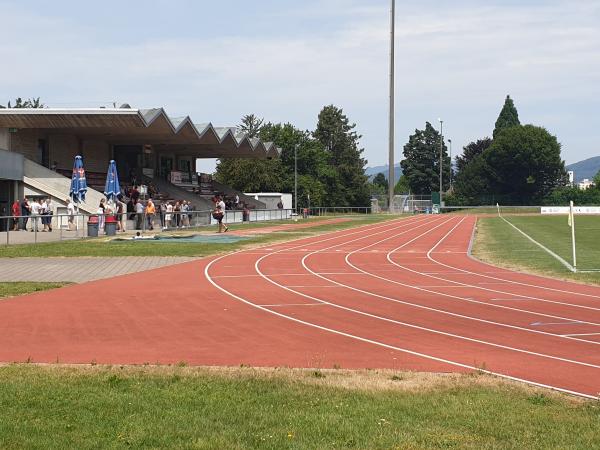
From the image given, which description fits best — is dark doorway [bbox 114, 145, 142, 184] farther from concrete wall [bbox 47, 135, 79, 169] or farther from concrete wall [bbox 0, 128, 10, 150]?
concrete wall [bbox 0, 128, 10, 150]

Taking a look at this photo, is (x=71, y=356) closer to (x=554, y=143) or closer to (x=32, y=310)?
(x=32, y=310)

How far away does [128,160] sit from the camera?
196ft

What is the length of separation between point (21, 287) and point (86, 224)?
711 inches

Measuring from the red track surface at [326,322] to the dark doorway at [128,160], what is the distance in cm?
4023

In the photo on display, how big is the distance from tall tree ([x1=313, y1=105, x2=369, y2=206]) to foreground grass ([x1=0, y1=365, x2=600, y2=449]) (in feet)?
308

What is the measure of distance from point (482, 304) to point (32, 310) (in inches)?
298

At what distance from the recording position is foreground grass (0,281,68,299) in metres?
14.2

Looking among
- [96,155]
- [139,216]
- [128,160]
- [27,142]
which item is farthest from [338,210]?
[139,216]

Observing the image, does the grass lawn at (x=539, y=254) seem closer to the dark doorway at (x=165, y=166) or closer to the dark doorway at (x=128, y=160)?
the dark doorway at (x=128, y=160)

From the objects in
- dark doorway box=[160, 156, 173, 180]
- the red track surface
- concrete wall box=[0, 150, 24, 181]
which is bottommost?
the red track surface

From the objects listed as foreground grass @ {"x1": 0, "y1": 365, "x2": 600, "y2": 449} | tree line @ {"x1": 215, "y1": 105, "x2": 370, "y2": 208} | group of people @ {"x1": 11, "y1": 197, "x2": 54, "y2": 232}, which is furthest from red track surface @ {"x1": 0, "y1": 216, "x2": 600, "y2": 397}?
tree line @ {"x1": 215, "y1": 105, "x2": 370, "y2": 208}

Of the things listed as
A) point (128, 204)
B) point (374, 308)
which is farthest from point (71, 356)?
point (128, 204)

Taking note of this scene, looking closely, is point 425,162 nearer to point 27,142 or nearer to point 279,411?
point 27,142

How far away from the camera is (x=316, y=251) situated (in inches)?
1029
